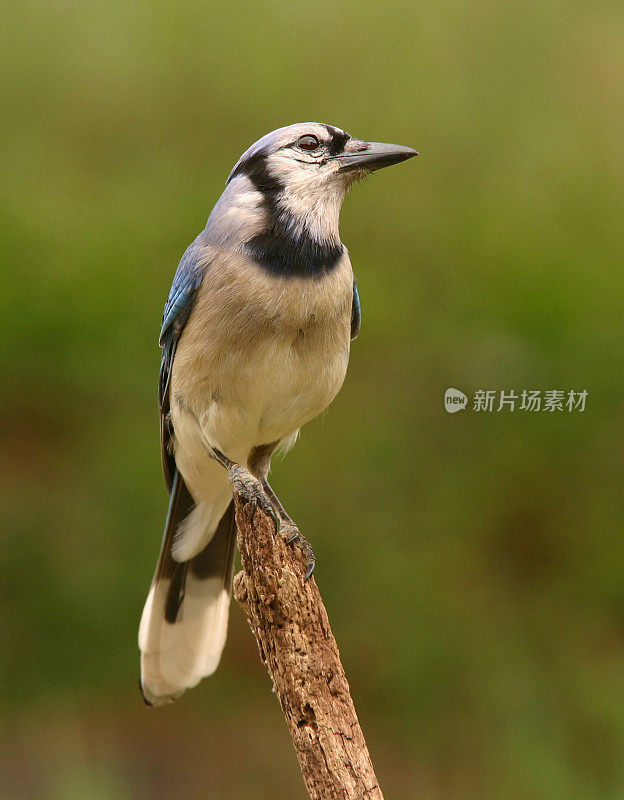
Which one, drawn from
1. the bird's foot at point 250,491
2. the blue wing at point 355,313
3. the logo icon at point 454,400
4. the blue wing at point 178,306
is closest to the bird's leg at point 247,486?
the bird's foot at point 250,491

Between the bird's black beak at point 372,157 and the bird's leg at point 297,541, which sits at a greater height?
the bird's black beak at point 372,157

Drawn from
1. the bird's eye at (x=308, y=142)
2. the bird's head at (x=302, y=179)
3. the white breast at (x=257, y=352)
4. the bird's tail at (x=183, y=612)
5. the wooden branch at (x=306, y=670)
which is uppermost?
the bird's eye at (x=308, y=142)

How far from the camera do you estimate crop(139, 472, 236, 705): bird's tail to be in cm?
222

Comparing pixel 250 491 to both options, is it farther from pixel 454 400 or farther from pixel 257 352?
pixel 454 400

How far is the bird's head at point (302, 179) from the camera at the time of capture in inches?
73.0

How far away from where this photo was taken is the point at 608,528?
3158 mm

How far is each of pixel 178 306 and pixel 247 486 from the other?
0.45 m

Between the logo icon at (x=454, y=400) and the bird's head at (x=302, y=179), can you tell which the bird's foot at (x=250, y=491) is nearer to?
the bird's head at (x=302, y=179)

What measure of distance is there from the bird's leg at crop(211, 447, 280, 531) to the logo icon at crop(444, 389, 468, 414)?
116 cm

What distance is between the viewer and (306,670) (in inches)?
65.1

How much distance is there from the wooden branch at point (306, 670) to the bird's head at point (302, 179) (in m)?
0.59

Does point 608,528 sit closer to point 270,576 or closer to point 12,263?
point 270,576

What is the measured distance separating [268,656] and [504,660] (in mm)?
1675

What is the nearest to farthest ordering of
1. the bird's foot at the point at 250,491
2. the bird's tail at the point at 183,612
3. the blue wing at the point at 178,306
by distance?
1. the bird's foot at the point at 250,491
2. the blue wing at the point at 178,306
3. the bird's tail at the point at 183,612
